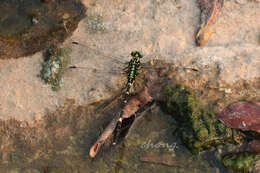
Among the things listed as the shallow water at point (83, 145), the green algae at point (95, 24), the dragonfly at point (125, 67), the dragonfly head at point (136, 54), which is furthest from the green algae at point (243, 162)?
the green algae at point (95, 24)

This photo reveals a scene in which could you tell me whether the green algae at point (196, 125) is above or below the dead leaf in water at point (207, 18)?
below

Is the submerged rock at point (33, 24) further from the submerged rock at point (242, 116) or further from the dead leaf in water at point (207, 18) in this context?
the submerged rock at point (242, 116)

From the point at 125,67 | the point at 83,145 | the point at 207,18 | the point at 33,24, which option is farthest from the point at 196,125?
the point at 33,24

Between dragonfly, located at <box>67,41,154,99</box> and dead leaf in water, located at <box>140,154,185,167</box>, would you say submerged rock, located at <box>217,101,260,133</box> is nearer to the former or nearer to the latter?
dead leaf in water, located at <box>140,154,185,167</box>

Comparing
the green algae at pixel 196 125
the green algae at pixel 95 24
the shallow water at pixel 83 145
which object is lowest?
the shallow water at pixel 83 145

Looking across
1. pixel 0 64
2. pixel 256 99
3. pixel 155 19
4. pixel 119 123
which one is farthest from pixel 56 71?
pixel 256 99

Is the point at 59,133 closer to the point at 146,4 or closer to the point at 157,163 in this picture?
the point at 157,163

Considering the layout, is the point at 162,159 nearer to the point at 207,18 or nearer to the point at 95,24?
the point at 207,18
